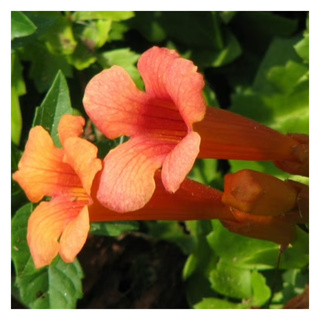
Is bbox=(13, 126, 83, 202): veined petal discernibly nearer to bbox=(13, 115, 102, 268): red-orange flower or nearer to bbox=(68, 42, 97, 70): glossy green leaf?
bbox=(13, 115, 102, 268): red-orange flower

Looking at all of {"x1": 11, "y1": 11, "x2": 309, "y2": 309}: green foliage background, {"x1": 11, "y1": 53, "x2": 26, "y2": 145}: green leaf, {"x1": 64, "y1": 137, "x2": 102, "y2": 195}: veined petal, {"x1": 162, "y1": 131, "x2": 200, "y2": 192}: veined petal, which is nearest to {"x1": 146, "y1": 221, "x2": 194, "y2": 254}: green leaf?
{"x1": 11, "y1": 11, "x2": 309, "y2": 309}: green foliage background

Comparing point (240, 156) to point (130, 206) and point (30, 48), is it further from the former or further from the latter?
point (30, 48)

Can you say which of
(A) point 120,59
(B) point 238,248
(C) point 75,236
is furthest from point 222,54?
(C) point 75,236

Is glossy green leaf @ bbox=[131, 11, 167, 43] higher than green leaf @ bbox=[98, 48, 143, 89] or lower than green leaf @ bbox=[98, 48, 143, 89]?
higher

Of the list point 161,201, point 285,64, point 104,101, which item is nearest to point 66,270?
point 161,201

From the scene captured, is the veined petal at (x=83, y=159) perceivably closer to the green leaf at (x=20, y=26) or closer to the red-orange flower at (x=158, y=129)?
the red-orange flower at (x=158, y=129)

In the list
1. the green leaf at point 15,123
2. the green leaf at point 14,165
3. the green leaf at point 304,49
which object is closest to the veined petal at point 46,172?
the green leaf at point 14,165

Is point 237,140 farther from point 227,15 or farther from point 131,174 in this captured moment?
point 227,15
